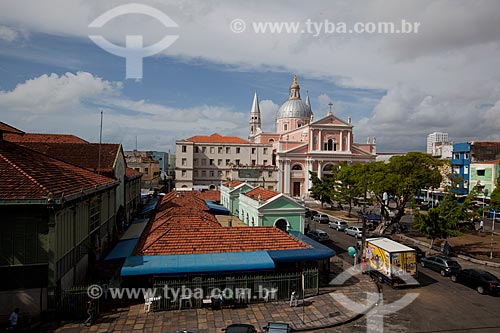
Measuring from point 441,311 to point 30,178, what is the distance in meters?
18.4

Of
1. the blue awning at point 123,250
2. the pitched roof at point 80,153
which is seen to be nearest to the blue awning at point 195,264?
the blue awning at point 123,250

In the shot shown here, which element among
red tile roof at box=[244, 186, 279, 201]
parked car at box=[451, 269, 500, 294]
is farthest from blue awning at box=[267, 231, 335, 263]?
parked car at box=[451, 269, 500, 294]

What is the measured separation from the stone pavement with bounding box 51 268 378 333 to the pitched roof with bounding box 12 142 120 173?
43.5ft

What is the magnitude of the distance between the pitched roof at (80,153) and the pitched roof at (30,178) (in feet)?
24.0

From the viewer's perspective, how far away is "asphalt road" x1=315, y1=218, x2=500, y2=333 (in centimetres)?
1400

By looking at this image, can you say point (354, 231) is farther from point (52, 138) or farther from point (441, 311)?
point (52, 138)

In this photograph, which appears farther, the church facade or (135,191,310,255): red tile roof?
the church facade

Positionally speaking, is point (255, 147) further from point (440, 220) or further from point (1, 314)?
point (1, 314)

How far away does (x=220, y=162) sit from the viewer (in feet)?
242

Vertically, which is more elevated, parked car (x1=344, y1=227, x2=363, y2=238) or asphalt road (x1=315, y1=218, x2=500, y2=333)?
parked car (x1=344, y1=227, x2=363, y2=238)

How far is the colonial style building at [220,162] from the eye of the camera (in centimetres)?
7025

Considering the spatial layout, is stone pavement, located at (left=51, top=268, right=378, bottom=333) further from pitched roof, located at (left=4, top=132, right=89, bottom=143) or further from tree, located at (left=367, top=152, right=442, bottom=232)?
pitched roof, located at (left=4, top=132, right=89, bottom=143)

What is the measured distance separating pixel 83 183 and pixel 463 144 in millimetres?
52172

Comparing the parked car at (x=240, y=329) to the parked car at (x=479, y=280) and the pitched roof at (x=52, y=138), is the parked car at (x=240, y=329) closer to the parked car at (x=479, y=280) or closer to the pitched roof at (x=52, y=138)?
the parked car at (x=479, y=280)
